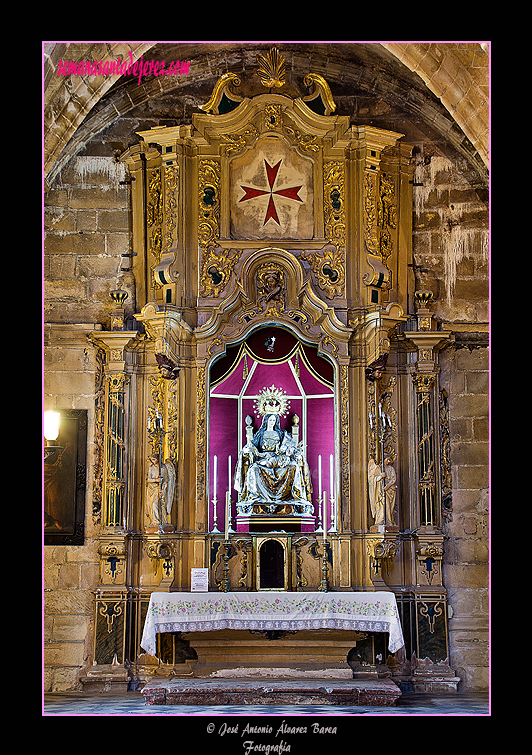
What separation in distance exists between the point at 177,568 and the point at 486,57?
5.66 meters

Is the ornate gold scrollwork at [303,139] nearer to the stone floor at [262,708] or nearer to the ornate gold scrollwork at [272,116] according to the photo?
the ornate gold scrollwork at [272,116]

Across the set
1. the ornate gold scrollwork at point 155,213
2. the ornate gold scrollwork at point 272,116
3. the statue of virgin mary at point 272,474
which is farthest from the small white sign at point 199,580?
the ornate gold scrollwork at point 272,116

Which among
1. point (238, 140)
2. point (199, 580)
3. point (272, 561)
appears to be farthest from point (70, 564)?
point (238, 140)

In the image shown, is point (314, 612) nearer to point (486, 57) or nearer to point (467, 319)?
point (467, 319)

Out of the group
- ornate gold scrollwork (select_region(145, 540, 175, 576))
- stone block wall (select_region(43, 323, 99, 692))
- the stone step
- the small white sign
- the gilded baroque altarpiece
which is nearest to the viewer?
the stone step

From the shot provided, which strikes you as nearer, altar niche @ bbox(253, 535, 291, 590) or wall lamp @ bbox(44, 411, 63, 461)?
altar niche @ bbox(253, 535, 291, 590)

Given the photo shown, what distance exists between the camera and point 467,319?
10.1 metres

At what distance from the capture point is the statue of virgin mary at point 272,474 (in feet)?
30.7

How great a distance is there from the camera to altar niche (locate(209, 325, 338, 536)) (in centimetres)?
935

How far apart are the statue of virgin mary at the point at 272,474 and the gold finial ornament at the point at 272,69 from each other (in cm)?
347

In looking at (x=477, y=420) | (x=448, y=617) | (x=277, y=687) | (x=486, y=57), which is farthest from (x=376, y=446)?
(x=486, y=57)

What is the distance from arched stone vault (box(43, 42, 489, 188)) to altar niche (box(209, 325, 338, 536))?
280 cm

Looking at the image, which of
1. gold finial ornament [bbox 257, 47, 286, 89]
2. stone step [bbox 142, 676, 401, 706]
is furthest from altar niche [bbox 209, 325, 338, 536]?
gold finial ornament [bbox 257, 47, 286, 89]

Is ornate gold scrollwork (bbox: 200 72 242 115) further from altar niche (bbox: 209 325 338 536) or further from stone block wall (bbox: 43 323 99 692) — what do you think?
stone block wall (bbox: 43 323 99 692)
